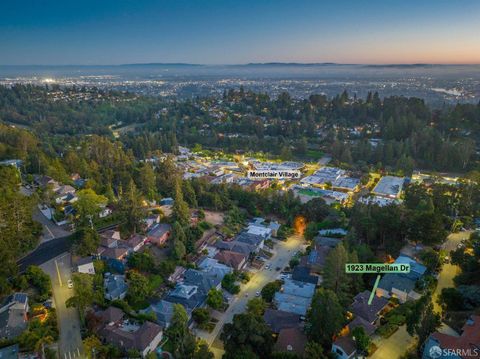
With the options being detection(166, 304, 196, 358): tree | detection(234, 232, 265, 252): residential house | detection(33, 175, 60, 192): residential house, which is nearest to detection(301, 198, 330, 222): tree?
detection(234, 232, 265, 252): residential house

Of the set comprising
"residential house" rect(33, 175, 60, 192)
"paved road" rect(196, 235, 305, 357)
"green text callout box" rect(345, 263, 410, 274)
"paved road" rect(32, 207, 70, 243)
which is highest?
"residential house" rect(33, 175, 60, 192)

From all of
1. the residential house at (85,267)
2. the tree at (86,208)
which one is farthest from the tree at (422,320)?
the tree at (86,208)

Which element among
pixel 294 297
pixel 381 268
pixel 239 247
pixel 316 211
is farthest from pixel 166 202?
pixel 381 268

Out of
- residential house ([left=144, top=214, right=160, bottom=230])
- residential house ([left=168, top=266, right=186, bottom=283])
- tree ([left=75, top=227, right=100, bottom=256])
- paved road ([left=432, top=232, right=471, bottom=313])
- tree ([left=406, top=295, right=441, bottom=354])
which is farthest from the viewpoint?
residential house ([left=144, top=214, right=160, bottom=230])

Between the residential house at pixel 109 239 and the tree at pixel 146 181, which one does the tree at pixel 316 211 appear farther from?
the residential house at pixel 109 239

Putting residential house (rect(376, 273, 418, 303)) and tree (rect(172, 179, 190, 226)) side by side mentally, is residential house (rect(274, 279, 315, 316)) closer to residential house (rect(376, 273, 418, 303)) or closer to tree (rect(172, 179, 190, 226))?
residential house (rect(376, 273, 418, 303))

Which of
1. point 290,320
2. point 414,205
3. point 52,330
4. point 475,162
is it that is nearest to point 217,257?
point 290,320

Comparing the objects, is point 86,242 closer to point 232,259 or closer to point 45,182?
point 232,259
